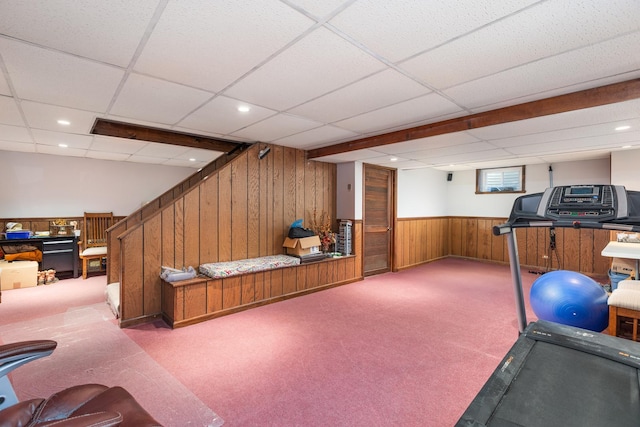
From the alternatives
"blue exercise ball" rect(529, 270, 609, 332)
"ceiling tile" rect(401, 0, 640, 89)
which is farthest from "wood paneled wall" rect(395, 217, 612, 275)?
"ceiling tile" rect(401, 0, 640, 89)

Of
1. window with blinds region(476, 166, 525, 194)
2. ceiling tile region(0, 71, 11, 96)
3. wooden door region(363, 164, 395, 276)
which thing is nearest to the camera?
ceiling tile region(0, 71, 11, 96)

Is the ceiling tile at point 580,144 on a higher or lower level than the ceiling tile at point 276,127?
lower

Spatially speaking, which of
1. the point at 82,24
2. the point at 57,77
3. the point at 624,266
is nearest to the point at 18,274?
the point at 57,77

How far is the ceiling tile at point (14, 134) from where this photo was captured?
374 cm

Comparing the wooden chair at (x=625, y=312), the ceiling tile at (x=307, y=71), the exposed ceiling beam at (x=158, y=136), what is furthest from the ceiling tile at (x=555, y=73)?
the exposed ceiling beam at (x=158, y=136)

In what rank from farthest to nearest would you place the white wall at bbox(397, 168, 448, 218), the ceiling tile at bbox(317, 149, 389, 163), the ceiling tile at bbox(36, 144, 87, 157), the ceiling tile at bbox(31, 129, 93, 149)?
1. the white wall at bbox(397, 168, 448, 218)
2. the ceiling tile at bbox(36, 144, 87, 157)
3. the ceiling tile at bbox(317, 149, 389, 163)
4. the ceiling tile at bbox(31, 129, 93, 149)

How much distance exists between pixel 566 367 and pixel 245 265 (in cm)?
337

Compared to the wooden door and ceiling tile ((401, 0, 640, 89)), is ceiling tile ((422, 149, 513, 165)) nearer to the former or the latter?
the wooden door

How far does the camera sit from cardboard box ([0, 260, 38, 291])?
467 centimetres

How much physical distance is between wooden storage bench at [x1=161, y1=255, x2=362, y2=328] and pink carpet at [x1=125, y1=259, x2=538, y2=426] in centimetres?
13

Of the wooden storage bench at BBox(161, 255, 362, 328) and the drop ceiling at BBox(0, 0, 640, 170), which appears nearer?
the drop ceiling at BBox(0, 0, 640, 170)

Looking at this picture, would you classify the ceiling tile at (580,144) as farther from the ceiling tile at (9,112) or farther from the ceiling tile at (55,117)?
the ceiling tile at (9,112)

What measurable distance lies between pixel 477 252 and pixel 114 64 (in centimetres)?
789

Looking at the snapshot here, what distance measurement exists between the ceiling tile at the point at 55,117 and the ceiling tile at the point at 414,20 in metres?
2.98
